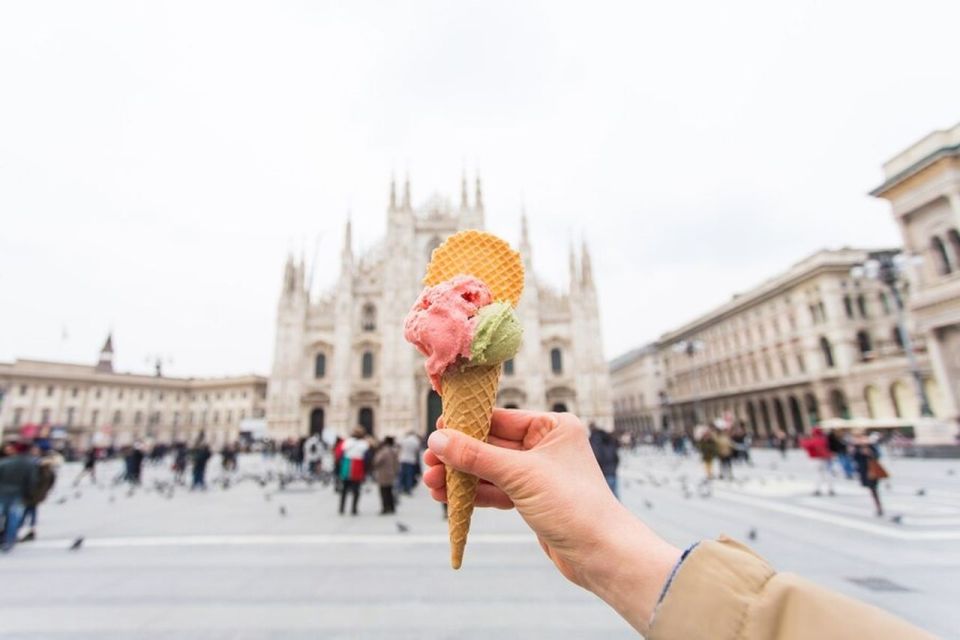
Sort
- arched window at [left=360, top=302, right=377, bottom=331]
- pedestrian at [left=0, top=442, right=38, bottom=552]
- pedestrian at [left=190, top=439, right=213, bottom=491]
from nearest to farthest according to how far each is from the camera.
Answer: pedestrian at [left=0, top=442, right=38, bottom=552] < pedestrian at [left=190, top=439, right=213, bottom=491] < arched window at [left=360, top=302, right=377, bottom=331]

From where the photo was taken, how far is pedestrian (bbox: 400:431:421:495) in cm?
986

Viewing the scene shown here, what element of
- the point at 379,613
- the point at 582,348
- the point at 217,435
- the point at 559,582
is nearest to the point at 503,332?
the point at 379,613

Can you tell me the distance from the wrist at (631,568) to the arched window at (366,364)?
2929 centimetres

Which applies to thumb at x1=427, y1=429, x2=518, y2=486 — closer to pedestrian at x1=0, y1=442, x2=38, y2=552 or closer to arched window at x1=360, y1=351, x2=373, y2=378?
pedestrian at x1=0, y1=442, x2=38, y2=552

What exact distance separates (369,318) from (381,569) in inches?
1062

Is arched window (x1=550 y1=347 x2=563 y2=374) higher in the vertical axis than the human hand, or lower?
higher

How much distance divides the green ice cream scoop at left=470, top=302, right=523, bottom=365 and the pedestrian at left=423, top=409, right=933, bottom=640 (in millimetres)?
272

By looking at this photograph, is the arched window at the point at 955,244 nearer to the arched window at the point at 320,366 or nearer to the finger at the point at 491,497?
the finger at the point at 491,497

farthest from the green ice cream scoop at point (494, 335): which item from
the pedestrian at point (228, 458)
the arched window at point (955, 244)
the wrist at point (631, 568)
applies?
the arched window at point (955, 244)

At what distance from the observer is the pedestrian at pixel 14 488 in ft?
17.9

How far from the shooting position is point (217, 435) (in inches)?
2004

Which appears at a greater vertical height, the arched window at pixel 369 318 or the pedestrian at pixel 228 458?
the arched window at pixel 369 318

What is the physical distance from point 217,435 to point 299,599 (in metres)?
56.8

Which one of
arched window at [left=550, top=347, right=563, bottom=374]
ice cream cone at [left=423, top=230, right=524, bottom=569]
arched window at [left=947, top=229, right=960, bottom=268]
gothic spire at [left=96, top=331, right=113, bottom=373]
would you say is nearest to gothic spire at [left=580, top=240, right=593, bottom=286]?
arched window at [left=550, top=347, right=563, bottom=374]
